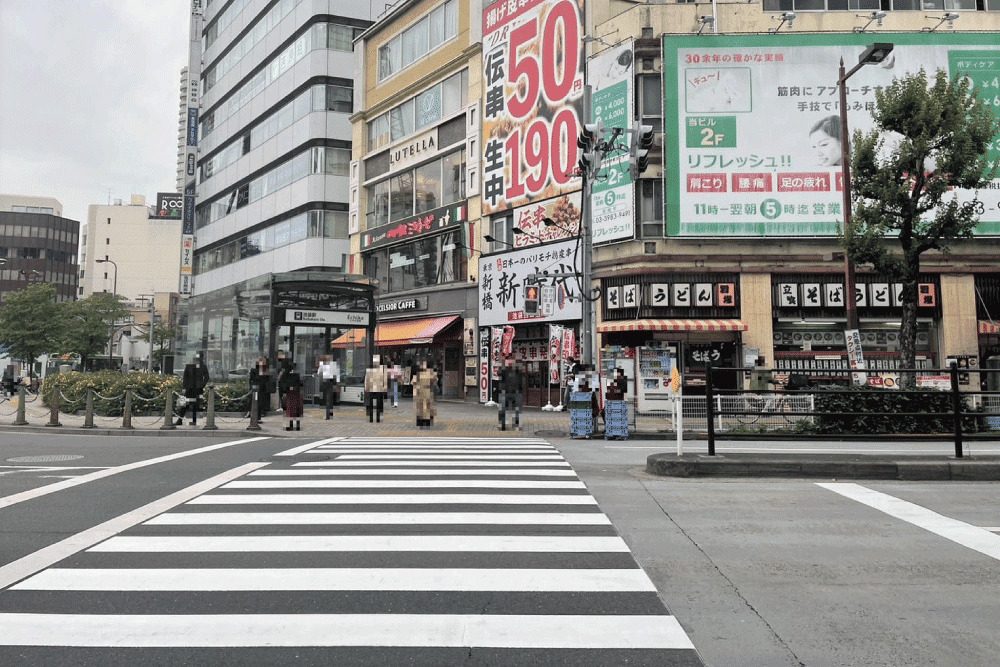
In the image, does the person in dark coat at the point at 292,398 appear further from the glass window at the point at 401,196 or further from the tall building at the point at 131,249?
the tall building at the point at 131,249

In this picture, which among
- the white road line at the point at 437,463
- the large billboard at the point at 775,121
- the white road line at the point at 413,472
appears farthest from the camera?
the large billboard at the point at 775,121

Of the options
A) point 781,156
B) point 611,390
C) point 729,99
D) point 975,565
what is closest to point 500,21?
point 729,99

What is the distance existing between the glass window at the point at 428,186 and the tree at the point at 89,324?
28.0 m

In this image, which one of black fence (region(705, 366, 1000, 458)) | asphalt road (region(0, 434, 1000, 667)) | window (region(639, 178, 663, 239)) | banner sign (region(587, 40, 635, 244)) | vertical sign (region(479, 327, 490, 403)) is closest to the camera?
asphalt road (region(0, 434, 1000, 667))

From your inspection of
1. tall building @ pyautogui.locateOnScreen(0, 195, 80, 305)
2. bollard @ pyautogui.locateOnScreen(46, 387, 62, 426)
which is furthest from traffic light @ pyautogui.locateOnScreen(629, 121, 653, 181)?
tall building @ pyautogui.locateOnScreen(0, 195, 80, 305)

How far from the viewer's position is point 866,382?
1449 cm

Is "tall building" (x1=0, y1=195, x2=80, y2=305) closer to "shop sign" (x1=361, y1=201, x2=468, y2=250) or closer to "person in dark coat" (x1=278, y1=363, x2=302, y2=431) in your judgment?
"shop sign" (x1=361, y1=201, x2=468, y2=250)

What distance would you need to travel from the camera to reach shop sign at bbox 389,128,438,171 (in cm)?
3347

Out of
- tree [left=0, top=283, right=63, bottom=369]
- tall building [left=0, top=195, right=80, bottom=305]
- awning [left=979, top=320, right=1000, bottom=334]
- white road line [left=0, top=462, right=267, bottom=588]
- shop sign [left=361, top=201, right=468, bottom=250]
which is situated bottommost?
white road line [left=0, top=462, right=267, bottom=588]

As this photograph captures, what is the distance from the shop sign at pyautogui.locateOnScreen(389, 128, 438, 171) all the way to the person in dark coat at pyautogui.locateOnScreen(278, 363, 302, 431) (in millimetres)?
19861

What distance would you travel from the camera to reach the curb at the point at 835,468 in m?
8.67

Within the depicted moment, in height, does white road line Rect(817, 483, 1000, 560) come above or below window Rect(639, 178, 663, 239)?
below

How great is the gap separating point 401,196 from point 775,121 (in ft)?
64.4

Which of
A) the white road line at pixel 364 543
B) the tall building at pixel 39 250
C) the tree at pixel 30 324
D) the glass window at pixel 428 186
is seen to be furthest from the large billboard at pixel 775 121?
the tall building at pixel 39 250
